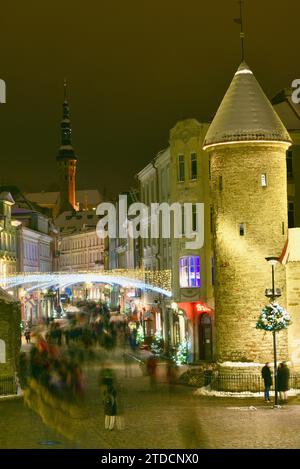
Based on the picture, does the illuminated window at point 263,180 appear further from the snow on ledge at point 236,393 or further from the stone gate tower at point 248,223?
the snow on ledge at point 236,393

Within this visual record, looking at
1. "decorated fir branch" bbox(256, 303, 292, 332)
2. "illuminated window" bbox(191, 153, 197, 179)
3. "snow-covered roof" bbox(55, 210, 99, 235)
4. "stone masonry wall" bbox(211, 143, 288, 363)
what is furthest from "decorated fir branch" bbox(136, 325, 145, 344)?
"snow-covered roof" bbox(55, 210, 99, 235)

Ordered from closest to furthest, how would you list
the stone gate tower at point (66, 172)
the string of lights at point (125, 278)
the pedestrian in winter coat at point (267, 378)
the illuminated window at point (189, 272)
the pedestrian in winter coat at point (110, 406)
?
the pedestrian in winter coat at point (110, 406) → the pedestrian in winter coat at point (267, 378) → the illuminated window at point (189, 272) → the string of lights at point (125, 278) → the stone gate tower at point (66, 172)

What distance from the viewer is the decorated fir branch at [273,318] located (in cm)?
3400

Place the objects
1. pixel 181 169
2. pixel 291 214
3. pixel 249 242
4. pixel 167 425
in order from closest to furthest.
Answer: pixel 167 425 < pixel 249 242 < pixel 291 214 < pixel 181 169

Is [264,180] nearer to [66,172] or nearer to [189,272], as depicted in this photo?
[189,272]

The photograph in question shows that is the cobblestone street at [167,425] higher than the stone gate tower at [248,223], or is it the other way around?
the stone gate tower at [248,223]

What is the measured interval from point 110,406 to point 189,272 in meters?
23.9

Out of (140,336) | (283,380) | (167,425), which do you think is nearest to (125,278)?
(140,336)

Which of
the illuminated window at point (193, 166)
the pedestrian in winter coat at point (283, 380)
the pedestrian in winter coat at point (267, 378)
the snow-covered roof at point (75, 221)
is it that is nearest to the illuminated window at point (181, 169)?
the illuminated window at point (193, 166)

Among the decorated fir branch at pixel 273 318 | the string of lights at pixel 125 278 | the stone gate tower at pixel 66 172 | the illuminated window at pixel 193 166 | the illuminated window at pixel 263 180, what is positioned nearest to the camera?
the decorated fir branch at pixel 273 318

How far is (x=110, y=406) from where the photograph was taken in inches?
1014

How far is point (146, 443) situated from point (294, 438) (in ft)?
11.9

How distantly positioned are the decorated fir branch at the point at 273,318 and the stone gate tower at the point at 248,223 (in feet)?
5.87

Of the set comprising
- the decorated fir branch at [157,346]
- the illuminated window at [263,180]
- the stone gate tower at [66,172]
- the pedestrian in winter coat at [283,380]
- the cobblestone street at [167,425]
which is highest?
the stone gate tower at [66,172]
